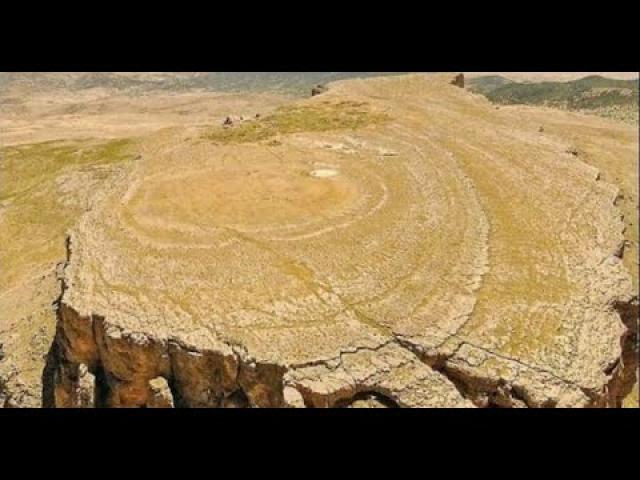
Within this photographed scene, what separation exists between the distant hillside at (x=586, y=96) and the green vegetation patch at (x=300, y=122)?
70.2m

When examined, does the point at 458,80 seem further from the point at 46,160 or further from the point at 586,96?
the point at 586,96

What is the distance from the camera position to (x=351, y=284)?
20438mm

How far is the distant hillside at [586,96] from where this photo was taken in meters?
113

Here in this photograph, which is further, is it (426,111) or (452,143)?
(426,111)

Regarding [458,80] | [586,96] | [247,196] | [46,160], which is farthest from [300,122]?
[586,96]

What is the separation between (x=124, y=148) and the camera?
58094 mm

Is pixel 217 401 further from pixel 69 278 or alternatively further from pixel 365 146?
pixel 365 146

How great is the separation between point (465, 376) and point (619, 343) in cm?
569

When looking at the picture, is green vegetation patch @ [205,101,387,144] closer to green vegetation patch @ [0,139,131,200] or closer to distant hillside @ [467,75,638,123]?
green vegetation patch @ [0,139,131,200]

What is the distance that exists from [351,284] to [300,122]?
25755 mm

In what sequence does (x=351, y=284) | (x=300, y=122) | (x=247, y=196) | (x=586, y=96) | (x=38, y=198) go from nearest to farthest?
1. (x=351, y=284)
2. (x=247, y=196)
3. (x=300, y=122)
4. (x=38, y=198)
5. (x=586, y=96)

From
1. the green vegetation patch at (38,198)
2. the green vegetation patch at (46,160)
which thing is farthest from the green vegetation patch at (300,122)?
the green vegetation patch at (46,160)

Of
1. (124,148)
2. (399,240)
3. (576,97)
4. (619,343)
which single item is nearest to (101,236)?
(399,240)

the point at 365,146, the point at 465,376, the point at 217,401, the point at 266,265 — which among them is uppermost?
the point at 365,146
